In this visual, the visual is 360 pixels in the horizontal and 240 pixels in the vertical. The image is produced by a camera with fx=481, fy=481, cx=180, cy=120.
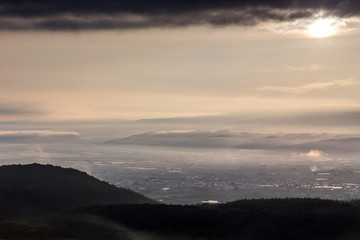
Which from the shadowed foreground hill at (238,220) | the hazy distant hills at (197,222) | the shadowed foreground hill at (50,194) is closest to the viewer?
the hazy distant hills at (197,222)

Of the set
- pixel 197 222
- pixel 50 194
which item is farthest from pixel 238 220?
pixel 50 194

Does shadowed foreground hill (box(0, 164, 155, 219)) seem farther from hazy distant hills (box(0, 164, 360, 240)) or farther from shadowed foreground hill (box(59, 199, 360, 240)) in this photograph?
shadowed foreground hill (box(59, 199, 360, 240))

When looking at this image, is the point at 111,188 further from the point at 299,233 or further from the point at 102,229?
the point at 299,233

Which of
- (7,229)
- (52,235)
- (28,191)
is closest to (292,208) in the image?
(52,235)

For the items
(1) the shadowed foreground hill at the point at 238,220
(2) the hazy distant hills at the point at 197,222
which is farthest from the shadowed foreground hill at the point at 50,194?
(1) the shadowed foreground hill at the point at 238,220

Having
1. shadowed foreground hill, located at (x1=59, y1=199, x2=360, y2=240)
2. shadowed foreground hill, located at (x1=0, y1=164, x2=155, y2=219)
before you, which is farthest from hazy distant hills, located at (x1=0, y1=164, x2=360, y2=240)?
shadowed foreground hill, located at (x1=0, y1=164, x2=155, y2=219)

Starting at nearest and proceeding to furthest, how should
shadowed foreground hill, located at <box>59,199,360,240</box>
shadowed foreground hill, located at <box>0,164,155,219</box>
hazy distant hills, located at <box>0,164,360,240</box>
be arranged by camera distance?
hazy distant hills, located at <box>0,164,360,240</box>
shadowed foreground hill, located at <box>59,199,360,240</box>
shadowed foreground hill, located at <box>0,164,155,219</box>

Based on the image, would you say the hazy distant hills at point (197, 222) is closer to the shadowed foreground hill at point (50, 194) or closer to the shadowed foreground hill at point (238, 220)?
the shadowed foreground hill at point (238, 220)

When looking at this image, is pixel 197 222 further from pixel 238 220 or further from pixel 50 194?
pixel 50 194

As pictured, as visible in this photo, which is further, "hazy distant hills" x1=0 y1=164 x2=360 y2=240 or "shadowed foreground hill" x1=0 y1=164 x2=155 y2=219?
"shadowed foreground hill" x1=0 y1=164 x2=155 y2=219
